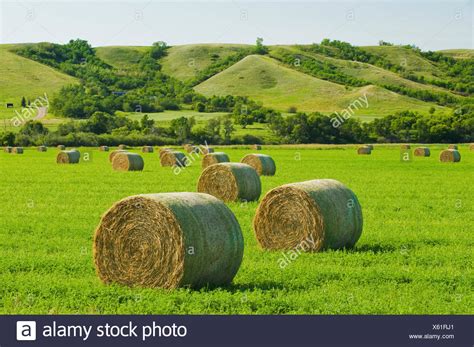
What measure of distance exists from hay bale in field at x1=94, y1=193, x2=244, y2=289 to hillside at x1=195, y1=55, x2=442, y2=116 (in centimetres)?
14714

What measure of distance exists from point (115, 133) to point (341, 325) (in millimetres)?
87109

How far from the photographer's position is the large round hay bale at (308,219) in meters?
15.9

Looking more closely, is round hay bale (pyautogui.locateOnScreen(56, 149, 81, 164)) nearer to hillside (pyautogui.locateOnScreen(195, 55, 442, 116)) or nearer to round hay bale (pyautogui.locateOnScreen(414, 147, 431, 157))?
round hay bale (pyautogui.locateOnScreen(414, 147, 431, 157))

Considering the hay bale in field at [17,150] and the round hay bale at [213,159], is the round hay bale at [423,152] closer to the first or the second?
the round hay bale at [213,159]

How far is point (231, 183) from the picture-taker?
26.3 m

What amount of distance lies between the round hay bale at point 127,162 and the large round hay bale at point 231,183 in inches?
617

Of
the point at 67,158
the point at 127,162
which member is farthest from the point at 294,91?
the point at 127,162

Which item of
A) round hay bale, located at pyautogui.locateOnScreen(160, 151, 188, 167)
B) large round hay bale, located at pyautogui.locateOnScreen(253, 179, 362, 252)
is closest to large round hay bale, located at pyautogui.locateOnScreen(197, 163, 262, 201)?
large round hay bale, located at pyautogui.locateOnScreen(253, 179, 362, 252)

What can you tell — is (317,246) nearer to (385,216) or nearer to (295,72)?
(385,216)

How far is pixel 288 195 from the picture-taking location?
16406 millimetres

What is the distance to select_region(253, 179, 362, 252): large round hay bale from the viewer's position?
626 inches

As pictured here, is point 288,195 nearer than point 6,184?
Yes

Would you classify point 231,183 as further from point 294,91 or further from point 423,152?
point 294,91

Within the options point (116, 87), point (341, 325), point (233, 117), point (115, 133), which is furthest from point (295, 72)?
point (341, 325)
